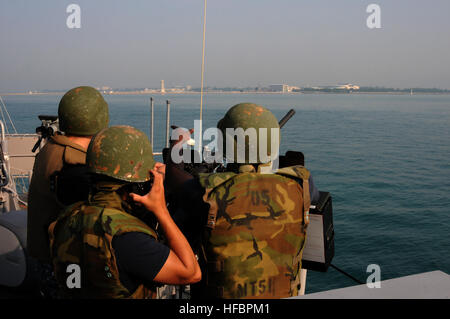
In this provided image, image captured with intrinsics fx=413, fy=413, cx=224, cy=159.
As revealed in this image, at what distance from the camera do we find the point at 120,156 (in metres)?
2.45

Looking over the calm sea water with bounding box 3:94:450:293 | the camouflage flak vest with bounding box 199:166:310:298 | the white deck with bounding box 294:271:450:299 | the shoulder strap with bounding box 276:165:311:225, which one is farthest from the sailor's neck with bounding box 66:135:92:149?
the calm sea water with bounding box 3:94:450:293

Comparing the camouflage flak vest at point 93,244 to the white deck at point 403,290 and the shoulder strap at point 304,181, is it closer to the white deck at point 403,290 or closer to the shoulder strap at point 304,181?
the shoulder strap at point 304,181

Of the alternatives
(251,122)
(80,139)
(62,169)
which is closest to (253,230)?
(251,122)

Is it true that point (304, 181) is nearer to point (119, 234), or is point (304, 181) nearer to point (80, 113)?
point (119, 234)

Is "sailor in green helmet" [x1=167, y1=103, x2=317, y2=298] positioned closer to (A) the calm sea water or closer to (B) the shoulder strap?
(B) the shoulder strap

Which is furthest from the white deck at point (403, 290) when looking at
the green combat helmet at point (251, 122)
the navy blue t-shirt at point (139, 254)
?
the green combat helmet at point (251, 122)

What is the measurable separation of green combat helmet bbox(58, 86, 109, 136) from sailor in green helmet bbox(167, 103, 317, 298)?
50.1 inches

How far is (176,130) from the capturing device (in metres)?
3.46

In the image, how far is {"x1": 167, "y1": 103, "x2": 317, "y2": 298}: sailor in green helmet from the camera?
269cm

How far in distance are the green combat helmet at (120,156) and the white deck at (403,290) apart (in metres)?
1.28

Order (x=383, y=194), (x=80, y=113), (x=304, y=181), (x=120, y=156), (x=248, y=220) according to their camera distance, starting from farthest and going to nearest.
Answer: (x=383, y=194) → (x=80, y=113) → (x=304, y=181) → (x=248, y=220) → (x=120, y=156)

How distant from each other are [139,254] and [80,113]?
6.08 ft
